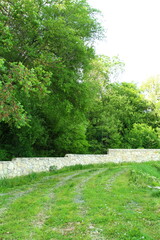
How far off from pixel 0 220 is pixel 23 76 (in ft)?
16.7

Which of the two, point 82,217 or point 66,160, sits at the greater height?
point 66,160

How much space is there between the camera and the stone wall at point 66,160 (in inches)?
588

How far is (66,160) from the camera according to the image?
21.0 meters

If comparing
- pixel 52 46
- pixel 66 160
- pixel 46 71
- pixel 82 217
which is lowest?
pixel 82 217

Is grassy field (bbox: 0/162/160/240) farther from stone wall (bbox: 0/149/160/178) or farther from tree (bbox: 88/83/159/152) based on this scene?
tree (bbox: 88/83/159/152)

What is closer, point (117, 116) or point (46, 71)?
point (46, 71)

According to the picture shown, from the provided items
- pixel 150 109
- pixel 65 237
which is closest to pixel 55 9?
pixel 65 237

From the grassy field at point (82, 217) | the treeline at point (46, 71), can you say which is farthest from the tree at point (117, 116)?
the grassy field at point (82, 217)

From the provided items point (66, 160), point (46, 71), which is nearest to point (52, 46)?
point (46, 71)

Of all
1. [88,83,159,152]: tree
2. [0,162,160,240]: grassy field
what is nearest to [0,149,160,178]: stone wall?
[0,162,160,240]: grassy field

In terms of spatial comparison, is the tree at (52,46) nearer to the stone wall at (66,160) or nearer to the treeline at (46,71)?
the treeline at (46,71)

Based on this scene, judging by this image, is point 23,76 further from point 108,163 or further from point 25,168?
point 108,163

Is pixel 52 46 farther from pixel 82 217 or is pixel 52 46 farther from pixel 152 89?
pixel 152 89

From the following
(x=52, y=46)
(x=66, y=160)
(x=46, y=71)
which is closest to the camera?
(x=46, y=71)
